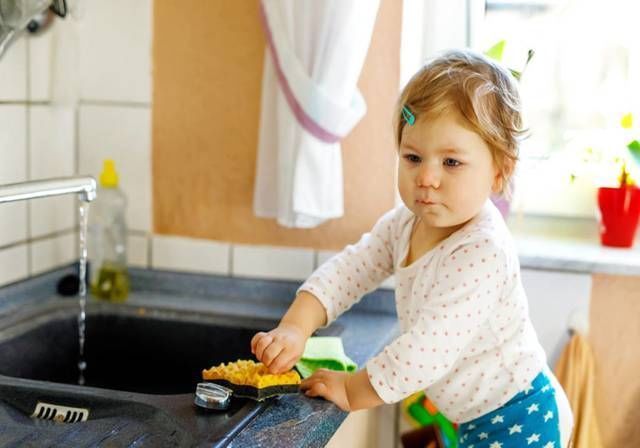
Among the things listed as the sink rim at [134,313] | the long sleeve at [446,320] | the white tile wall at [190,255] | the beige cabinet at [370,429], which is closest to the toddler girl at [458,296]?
the long sleeve at [446,320]

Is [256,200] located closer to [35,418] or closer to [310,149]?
[310,149]

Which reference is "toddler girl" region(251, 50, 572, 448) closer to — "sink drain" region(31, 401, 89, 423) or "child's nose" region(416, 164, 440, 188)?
"child's nose" region(416, 164, 440, 188)

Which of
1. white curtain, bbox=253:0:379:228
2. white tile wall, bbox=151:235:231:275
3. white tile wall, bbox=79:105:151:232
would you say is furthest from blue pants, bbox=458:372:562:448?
white tile wall, bbox=79:105:151:232

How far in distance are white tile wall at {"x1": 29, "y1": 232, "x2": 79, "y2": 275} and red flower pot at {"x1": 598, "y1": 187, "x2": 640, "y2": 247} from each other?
1.00 metres

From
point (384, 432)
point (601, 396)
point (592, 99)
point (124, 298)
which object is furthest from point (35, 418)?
point (592, 99)

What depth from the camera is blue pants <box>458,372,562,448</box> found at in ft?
4.18

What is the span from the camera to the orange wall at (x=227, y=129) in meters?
1.62

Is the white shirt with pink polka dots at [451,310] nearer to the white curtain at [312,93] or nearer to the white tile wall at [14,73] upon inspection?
the white curtain at [312,93]

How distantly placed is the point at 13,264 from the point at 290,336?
0.58 metres

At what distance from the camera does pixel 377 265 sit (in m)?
1.38

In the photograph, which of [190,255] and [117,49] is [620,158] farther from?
[117,49]

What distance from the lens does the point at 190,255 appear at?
173 cm

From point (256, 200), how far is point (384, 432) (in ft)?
1.62

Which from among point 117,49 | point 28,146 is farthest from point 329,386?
point 117,49
